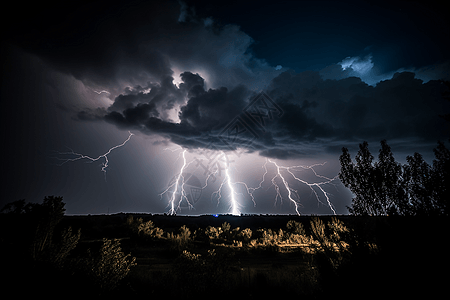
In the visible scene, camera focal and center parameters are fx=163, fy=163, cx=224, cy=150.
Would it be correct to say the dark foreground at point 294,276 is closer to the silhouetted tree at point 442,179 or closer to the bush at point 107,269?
the bush at point 107,269

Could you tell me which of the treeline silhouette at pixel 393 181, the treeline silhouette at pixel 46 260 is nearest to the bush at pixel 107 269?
the treeline silhouette at pixel 46 260

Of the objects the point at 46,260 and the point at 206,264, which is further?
the point at 206,264

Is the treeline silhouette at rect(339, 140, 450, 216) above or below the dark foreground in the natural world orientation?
above

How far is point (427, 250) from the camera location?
160 inches

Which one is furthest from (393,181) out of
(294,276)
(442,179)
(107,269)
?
(107,269)

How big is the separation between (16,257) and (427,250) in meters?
11.1

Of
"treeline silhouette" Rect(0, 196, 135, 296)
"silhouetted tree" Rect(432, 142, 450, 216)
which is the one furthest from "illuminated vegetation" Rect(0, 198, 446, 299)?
"silhouetted tree" Rect(432, 142, 450, 216)

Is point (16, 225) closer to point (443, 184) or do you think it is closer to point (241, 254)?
point (241, 254)

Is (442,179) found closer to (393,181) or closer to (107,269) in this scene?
(393,181)

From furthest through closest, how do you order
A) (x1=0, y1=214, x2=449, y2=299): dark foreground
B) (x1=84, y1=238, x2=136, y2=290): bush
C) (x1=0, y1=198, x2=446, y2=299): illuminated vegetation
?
(x1=84, y1=238, x2=136, y2=290): bush < (x1=0, y1=198, x2=446, y2=299): illuminated vegetation < (x1=0, y1=214, x2=449, y2=299): dark foreground

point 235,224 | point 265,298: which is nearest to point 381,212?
point 265,298

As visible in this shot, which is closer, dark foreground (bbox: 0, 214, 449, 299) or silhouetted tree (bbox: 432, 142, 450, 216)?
dark foreground (bbox: 0, 214, 449, 299)

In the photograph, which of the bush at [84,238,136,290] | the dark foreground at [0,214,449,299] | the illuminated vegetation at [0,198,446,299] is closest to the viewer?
the dark foreground at [0,214,449,299]

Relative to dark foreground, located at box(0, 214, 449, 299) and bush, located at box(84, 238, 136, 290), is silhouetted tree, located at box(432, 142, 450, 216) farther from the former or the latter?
bush, located at box(84, 238, 136, 290)
